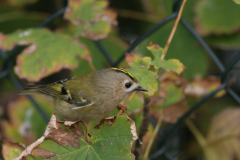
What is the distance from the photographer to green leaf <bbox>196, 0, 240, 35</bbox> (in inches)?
51.8

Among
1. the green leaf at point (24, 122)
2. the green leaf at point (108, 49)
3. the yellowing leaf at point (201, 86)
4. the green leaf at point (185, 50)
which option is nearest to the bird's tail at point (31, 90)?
the green leaf at point (24, 122)

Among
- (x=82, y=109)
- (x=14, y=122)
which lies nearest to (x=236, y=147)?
(x=82, y=109)

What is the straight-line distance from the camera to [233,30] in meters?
1.32

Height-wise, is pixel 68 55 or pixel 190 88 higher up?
pixel 68 55

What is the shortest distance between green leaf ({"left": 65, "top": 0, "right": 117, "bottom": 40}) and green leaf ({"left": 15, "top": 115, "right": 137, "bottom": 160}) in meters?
0.45

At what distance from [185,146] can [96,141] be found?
0.92m

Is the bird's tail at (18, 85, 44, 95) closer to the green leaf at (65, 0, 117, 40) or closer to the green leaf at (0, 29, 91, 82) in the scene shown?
the green leaf at (0, 29, 91, 82)

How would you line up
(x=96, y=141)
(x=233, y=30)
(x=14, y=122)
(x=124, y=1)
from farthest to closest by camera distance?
1. (x=124, y=1)
2. (x=14, y=122)
3. (x=233, y=30)
4. (x=96, y=141)

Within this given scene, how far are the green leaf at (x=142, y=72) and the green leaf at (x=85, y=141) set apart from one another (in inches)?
3.6

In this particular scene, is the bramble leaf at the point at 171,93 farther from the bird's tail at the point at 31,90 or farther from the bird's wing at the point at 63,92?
the bird's tail at the point at 31,90

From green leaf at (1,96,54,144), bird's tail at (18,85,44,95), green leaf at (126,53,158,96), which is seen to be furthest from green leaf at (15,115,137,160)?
green leaf at (1,96,54,144)

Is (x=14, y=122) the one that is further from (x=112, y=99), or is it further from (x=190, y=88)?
(x=190, y=88)

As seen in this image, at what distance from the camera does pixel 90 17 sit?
43.9 inches

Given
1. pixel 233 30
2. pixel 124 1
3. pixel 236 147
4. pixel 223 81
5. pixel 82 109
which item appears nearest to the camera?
pixel 223 81
